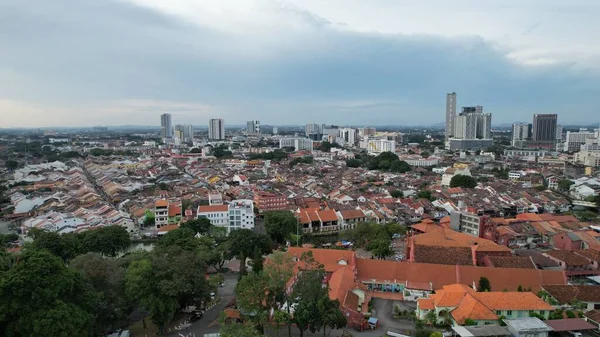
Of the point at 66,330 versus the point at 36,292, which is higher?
the point at 36,292

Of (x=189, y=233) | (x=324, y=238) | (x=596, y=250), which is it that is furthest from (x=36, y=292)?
(x=596, y=250)

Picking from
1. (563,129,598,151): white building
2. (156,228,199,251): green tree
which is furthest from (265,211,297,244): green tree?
(563,129,598,151): white building

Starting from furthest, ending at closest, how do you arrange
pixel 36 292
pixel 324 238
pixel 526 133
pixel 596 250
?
pixel 526 133
pixel 324 238
pixel 596 250
pixel 36 292

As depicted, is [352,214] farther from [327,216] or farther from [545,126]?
[545,126]

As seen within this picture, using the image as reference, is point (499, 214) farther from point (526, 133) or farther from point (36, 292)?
point (526, 133)

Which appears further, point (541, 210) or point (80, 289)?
point (541, 210)

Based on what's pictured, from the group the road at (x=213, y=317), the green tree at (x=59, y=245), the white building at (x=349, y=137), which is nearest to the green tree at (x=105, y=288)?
the road at (x=213, y=317)

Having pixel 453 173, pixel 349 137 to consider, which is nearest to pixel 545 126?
pixel 349 137
